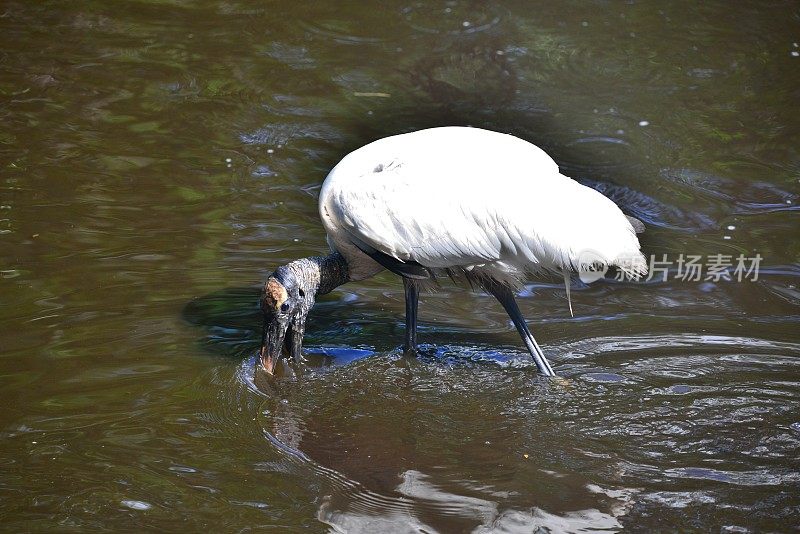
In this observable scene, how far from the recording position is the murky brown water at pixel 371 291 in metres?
4.41

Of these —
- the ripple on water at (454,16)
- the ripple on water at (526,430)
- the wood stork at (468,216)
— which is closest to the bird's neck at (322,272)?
the wood stork at (468,216)

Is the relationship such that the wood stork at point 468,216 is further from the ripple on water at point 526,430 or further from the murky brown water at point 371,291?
the murky brown water at point 371,291

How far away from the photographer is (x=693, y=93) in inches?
343

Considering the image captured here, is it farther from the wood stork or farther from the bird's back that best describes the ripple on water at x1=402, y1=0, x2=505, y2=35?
the bird's back

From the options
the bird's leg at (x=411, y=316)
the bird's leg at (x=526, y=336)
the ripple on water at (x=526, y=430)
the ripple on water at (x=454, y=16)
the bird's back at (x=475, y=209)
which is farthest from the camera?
the ripple on water at (x=454, y=16)

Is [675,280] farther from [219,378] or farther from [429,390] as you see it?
[219,378]

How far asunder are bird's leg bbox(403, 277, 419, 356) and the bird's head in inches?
20.5

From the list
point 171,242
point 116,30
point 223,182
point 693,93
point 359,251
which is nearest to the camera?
point 359,251

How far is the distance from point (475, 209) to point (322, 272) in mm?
1094

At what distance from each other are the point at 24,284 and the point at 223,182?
184 centimetres

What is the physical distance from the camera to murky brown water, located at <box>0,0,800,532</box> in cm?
441

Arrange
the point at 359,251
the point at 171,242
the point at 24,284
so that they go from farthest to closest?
the point at 171,242 < the point at 24,284 < the point at 359,251

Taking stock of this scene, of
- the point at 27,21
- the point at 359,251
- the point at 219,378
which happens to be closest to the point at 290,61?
the point at 27,21

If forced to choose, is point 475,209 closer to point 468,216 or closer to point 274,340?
point 468,216
